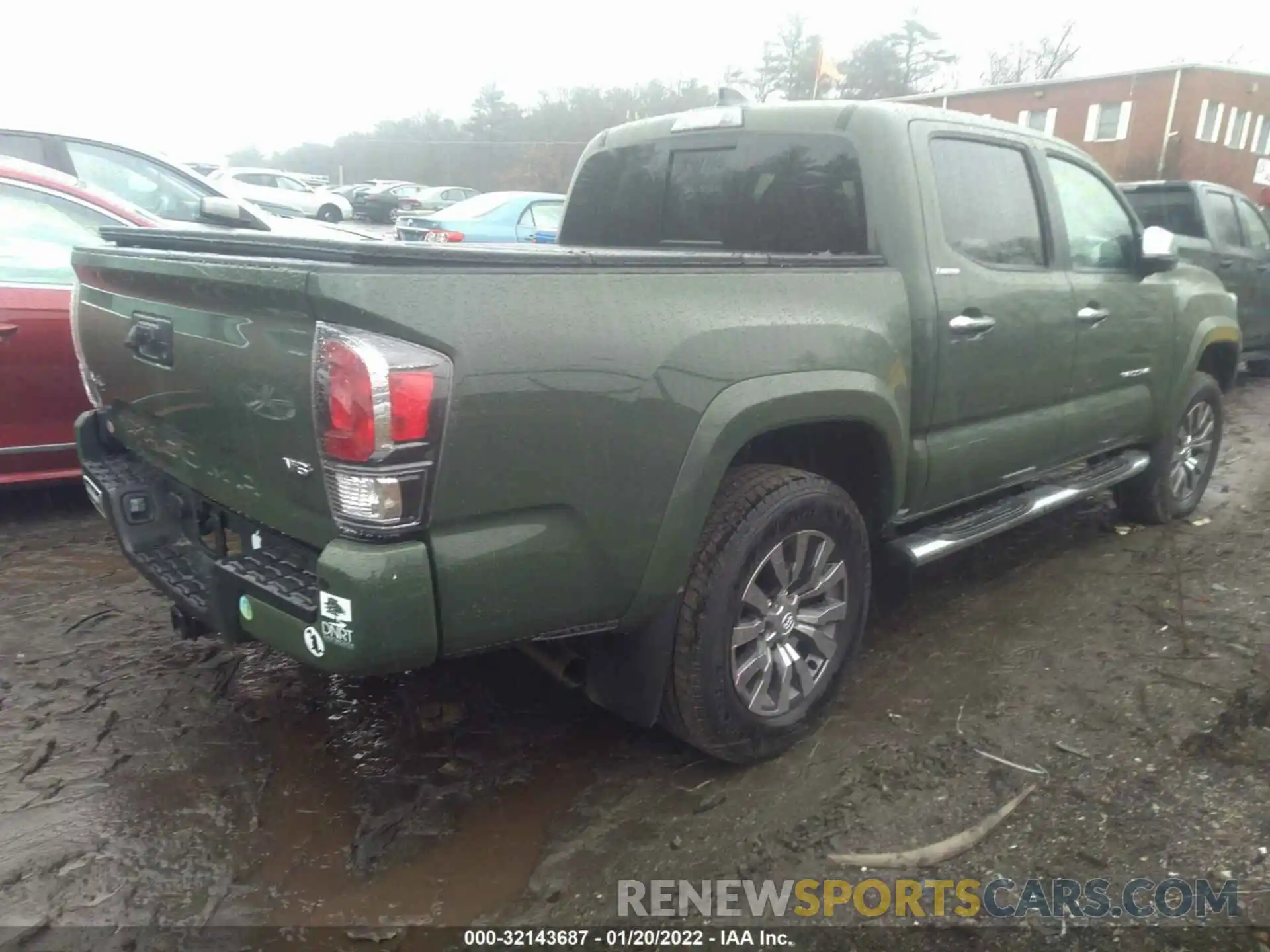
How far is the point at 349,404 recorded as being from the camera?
6.40 ft

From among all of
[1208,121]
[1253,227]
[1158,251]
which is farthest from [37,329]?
[1208,121]

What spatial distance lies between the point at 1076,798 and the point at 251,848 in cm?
226

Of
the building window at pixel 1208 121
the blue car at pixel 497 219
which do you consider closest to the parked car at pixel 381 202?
the blue car at pixel 497 219

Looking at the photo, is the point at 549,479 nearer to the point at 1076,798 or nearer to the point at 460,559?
the point at 460,559

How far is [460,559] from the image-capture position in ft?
6.84

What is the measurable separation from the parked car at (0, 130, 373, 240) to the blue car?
5.43 metres

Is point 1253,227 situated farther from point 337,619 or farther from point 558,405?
point 337,619

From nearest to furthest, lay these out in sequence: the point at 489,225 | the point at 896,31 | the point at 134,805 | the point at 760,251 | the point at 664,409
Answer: the point at 664,409, the point at 134,805, the point at 760,251, the point at 489,225, the point at 896,31

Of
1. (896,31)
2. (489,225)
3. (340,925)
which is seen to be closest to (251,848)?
(340,925)

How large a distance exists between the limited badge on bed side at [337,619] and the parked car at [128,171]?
4362 mm

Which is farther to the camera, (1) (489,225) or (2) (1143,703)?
(1) (489,225)

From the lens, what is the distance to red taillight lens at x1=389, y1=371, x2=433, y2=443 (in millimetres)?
1938

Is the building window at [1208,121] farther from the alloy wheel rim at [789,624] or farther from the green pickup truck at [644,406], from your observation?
the alloy wheel rim at [789,624]

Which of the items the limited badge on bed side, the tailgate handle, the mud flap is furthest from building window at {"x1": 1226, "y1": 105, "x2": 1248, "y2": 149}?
the limited badge on bed side
